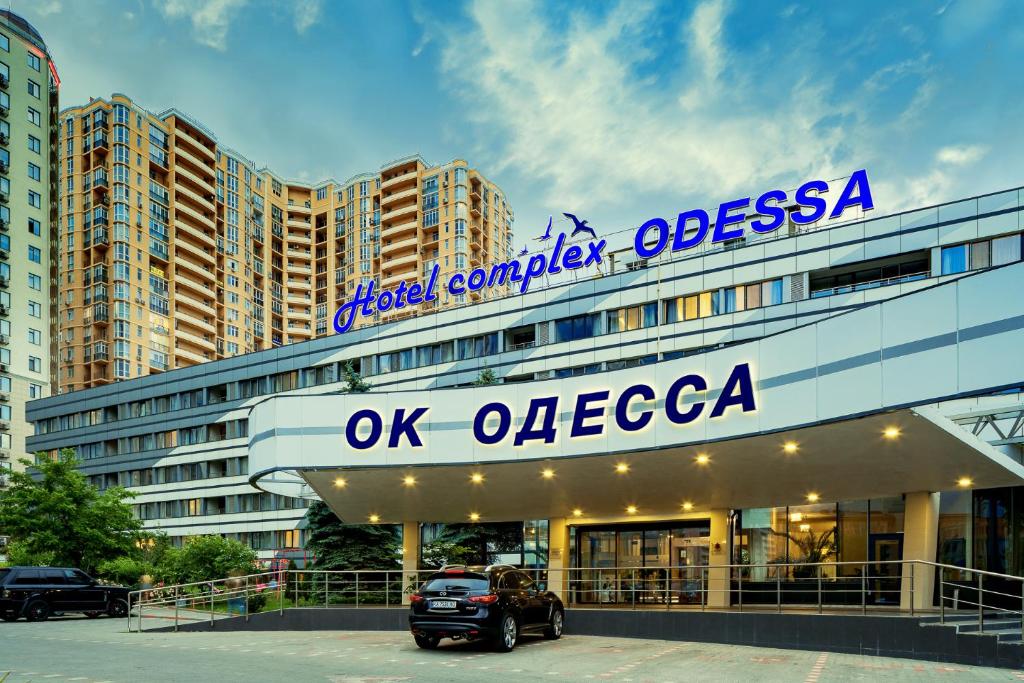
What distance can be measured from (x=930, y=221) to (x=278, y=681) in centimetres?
3585

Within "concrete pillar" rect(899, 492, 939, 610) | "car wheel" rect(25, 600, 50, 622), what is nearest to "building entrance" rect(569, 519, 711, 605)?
"concrete pillar" rect(899, 492, 939, 610)

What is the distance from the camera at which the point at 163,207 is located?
101m

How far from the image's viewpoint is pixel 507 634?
1692 cm

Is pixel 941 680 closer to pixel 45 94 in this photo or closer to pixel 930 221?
pixel 930 221

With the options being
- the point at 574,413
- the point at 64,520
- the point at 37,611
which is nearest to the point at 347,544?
the point at 37,611

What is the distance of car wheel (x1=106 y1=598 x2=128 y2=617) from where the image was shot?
2964 centimetres

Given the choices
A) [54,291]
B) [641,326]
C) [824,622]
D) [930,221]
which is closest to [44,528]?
[641,326]

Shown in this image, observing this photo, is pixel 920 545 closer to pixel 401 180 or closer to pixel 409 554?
pixel 409 554

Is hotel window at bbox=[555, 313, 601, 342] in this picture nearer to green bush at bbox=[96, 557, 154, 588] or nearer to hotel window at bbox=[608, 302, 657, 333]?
hotel window at bbox=[608, 302, 657, 333]

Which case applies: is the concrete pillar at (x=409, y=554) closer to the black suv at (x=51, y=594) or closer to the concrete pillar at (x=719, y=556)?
the concrete pillar at (x=719, y=556)

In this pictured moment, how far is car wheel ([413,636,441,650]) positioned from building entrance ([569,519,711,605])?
917 cm

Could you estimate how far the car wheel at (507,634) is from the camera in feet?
54.9

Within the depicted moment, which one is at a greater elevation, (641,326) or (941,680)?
(641,326)

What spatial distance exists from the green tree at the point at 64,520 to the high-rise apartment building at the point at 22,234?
2004 inches
